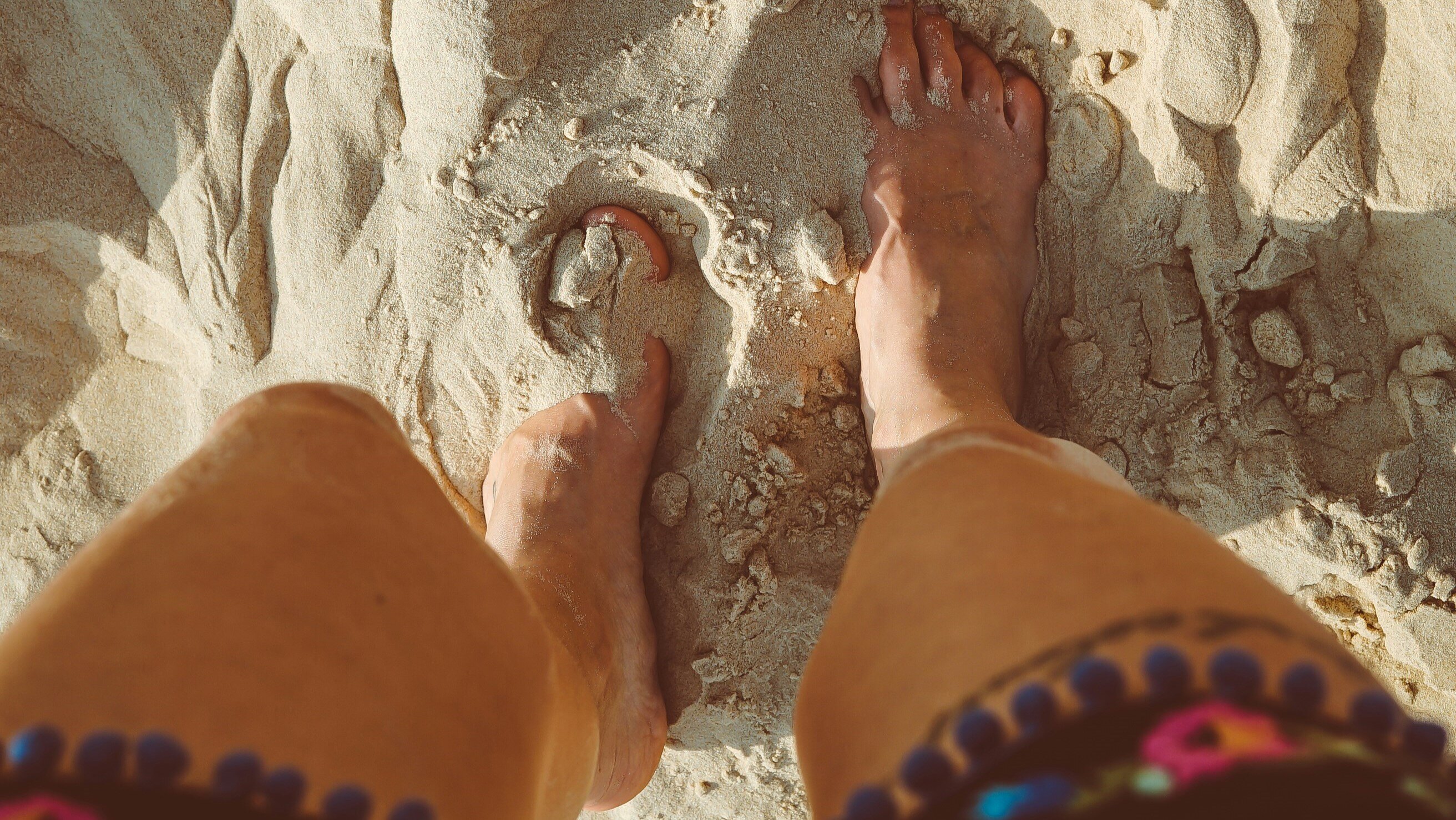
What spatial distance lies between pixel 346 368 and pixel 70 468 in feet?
2.03

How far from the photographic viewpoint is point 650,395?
1.58 m

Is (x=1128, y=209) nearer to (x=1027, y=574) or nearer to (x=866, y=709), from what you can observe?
(x=1027, y=574)

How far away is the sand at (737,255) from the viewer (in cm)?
136

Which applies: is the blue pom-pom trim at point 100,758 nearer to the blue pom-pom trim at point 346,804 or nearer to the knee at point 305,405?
the blue pom-pom trim at point 346,804

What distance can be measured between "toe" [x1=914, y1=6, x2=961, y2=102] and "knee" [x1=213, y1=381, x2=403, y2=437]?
1.11 meters

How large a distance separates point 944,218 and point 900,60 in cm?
28

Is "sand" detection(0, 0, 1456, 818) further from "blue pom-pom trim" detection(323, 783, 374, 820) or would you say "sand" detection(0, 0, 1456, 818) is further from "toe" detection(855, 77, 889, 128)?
"blue pom-pom trim" detection(323, 783, 374, 820)

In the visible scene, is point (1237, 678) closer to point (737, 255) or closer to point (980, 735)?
point (980, 735)

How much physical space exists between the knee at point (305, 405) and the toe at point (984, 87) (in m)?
1.16

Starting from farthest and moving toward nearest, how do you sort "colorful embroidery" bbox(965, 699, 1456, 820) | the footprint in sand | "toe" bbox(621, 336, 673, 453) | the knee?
"toe" bbox(621, 336, 673, 453)
the footprint in sand
the knee
"colorful embroidery" bbox(965, 699, 1456, 820)

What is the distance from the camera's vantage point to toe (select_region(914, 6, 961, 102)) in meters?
1.55

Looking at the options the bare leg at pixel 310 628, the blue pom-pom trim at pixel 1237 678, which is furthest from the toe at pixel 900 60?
the blue pom-pom trim at pixel 1237 678

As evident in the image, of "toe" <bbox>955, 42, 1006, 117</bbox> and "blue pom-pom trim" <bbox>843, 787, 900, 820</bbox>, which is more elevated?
"toe" <bbox>955, 42, 1006, 117</bbox>

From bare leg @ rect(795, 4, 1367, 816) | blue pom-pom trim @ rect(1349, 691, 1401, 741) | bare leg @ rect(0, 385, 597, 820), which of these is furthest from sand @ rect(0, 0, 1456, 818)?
blue pom-pom trim @ rect(1349, 691, 1401, 741)
